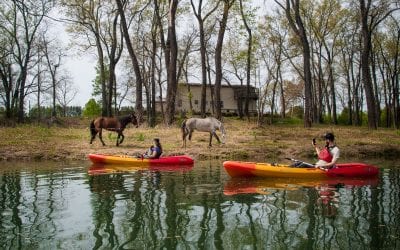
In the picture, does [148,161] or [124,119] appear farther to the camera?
[124,119]

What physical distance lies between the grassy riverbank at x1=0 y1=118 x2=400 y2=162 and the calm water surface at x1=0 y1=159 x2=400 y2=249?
6.14m

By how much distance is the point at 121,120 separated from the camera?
838 inches

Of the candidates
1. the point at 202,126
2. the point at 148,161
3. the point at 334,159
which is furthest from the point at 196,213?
the point at 202,126

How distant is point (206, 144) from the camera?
2117 centimetres

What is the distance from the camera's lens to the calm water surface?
247 inches

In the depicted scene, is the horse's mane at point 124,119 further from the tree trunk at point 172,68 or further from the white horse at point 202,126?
the tree trunk at point 172,68

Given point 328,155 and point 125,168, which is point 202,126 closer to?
point 125,168

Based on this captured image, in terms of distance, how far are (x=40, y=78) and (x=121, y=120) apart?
3116 cm

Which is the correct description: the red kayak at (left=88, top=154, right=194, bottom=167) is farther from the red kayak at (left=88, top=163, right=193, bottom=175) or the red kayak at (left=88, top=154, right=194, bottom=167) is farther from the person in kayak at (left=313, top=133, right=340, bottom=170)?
the person in kayak at (left=313, top=133, right=340, bottom=170)

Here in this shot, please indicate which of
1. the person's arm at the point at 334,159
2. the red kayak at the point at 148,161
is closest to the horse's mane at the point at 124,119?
the red kayak at the point at 148,161

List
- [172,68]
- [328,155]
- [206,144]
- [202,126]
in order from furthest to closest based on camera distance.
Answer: [172,68]
[206,144]
[202,126]
[328,155]

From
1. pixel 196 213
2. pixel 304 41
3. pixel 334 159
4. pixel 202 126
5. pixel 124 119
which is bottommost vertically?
pixel 196 213

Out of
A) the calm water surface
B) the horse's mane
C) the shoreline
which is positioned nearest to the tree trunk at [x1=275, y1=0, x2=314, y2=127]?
the shoreline

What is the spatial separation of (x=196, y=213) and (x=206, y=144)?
519 inches
